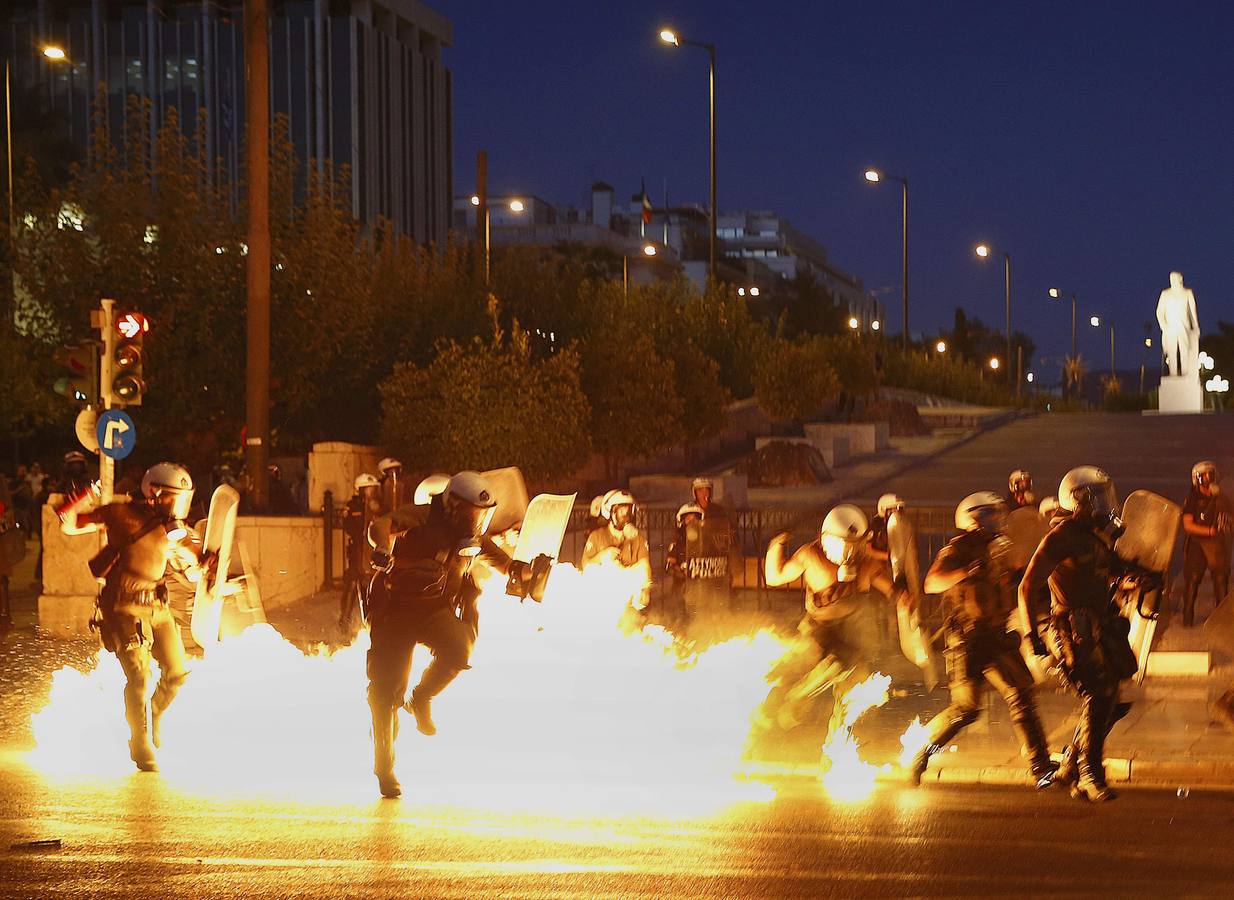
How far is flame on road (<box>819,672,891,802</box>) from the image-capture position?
854cm

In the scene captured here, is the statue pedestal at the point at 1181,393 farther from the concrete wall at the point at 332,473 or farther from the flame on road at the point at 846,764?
the flame on road at the point at 846,764

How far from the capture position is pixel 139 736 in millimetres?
8969

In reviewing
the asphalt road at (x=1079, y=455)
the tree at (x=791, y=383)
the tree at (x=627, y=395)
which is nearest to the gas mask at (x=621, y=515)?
the asphalt road at (x=1079, y=455)

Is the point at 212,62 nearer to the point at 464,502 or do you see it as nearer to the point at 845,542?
the point at 845,542

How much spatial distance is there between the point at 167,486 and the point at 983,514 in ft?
14.2

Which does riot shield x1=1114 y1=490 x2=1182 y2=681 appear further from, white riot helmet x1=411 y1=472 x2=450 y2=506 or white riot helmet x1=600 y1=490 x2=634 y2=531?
white riot helmet x1=411 y1=472 x2=450 y2=506

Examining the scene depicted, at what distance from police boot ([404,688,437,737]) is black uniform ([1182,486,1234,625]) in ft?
26.5

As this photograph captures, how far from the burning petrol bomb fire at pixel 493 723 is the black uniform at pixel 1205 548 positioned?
4993 millimetres

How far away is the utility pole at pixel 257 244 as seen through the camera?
16422mm

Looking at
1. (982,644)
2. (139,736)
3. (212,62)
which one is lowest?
(139,736)

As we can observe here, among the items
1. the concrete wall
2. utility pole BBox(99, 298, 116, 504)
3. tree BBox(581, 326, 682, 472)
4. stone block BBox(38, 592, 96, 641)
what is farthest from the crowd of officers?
tree BBox(581, 326, 682, 472)

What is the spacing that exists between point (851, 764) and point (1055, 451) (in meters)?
A: 27.9

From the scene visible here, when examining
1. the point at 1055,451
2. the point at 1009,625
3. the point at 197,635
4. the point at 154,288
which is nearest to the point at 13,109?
the point at 154,288

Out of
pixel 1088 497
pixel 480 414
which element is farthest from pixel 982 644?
pixel 480 414
